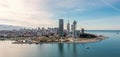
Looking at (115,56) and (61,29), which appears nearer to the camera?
(115,56)


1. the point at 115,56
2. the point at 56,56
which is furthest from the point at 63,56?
the point at 115,56

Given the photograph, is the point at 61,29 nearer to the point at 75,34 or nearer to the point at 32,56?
the point at 75,34

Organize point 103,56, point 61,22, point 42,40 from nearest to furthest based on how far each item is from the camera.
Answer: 1. point 103,56
2. point 42,40
3. point 61,22

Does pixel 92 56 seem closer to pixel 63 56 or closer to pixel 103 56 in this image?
pixel 103 56

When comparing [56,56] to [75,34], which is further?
[75,34]

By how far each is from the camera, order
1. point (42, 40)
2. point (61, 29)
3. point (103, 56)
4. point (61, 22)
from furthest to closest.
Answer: point (61, 22), point (61, 29), point (42, 40), point (103, 56)

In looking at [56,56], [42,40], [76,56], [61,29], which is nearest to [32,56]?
[56,56]

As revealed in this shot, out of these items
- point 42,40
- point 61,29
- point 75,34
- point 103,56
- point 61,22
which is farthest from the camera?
point 61,22

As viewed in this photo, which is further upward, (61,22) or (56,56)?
(61,22)

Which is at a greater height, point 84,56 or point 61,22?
point 61,22
